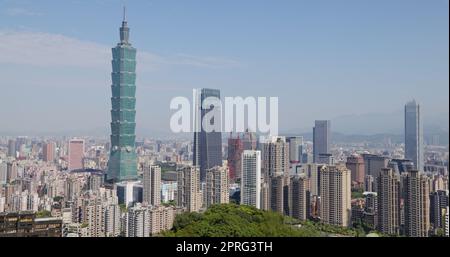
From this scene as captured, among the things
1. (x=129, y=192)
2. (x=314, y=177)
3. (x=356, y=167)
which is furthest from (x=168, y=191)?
(x=356, y=167)

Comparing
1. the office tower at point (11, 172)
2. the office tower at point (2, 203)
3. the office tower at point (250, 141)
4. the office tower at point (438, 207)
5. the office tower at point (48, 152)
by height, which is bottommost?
the office tower at point (2, 203)

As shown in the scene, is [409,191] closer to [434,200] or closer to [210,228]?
[434,200]

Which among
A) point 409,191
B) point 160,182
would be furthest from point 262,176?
point 409,191

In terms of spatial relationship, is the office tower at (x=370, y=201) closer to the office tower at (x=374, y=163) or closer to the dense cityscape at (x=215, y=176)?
the dense cityscape at (x=215, y=176)

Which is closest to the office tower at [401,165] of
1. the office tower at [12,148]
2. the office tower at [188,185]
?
the office tower at [188,185]

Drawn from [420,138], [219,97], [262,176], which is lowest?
[262,176]

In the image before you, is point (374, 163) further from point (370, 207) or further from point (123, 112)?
point (123, 112)

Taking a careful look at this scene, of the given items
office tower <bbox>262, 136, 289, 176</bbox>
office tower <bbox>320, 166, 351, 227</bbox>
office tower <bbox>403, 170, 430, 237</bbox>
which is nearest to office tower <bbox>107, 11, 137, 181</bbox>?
office tower <bbox>262, 136, 289, 176</bbox>
